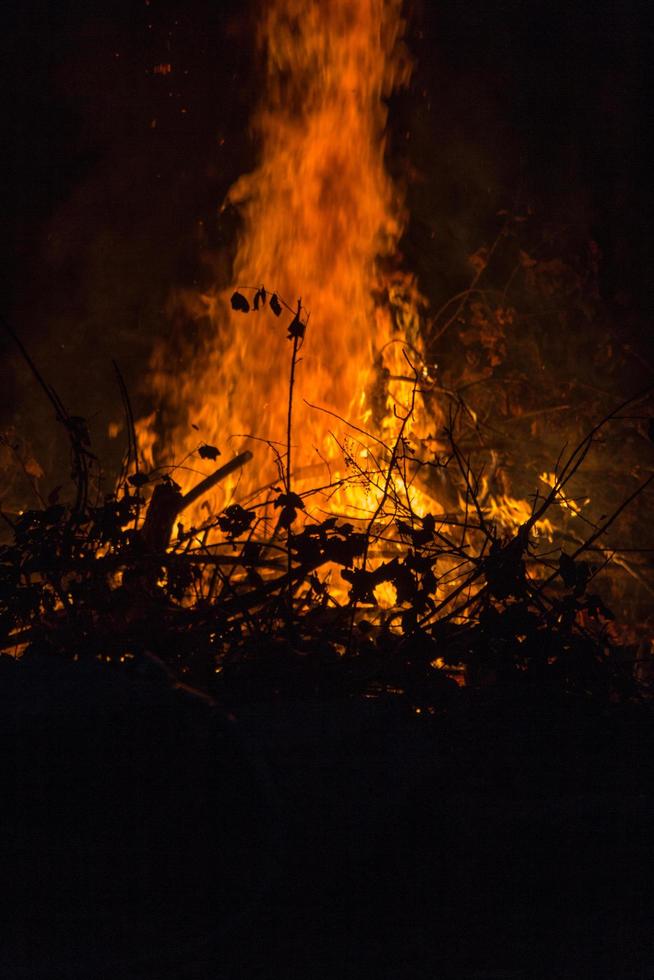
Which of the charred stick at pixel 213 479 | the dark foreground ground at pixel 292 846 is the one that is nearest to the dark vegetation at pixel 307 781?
the dark foreground ground at pixel 292 846

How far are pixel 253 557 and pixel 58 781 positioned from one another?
126 centimetres

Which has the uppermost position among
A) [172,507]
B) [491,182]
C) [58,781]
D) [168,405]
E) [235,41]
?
[235,41]

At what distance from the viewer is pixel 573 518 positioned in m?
4.76

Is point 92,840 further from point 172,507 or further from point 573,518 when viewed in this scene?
point 573,518

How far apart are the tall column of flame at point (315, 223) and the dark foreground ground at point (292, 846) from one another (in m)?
2.40

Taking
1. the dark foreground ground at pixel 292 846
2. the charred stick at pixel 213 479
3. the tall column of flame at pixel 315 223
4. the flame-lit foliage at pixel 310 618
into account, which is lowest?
the dark foreground ground at pixel 292 846

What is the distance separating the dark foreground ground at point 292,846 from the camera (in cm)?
149

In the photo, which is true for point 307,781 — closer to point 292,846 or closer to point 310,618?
point 292,846

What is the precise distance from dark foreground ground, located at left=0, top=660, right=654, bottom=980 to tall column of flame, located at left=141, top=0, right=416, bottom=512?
7.89 ft

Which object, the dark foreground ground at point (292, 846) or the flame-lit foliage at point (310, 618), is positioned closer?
the dark foreground ground at point (292, 846)

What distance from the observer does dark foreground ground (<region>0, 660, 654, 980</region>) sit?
1491mm

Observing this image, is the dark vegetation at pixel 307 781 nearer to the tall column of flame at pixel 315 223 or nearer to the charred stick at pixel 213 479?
the charred stick at pixel 213 479

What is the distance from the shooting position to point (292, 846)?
1.77 metres

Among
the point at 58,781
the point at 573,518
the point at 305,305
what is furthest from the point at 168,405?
the point at 58,781
